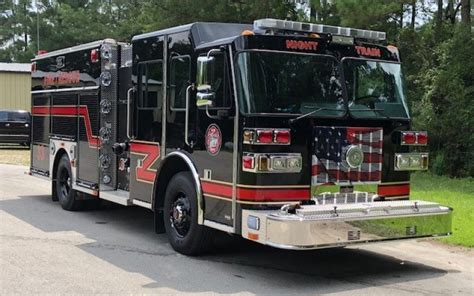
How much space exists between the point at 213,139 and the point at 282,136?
917 mm

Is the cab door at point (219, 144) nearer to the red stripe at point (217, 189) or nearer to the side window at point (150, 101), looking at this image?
the red stripe at point (217, 189)

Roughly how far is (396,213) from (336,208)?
2.42 feet

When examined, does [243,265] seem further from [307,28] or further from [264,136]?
[307,28]

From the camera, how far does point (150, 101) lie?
8.06m

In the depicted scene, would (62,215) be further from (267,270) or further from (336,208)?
(336,208)

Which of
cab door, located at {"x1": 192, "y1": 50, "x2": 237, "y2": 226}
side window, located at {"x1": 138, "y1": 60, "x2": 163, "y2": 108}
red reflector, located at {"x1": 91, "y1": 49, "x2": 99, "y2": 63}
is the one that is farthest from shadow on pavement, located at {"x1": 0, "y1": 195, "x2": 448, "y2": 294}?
red reflector, located at {"x1": 91, "y1": 49, "x2": 99, "y2": 63}

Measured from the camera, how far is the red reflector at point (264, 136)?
19.7ft

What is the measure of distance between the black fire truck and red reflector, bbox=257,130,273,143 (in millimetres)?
10

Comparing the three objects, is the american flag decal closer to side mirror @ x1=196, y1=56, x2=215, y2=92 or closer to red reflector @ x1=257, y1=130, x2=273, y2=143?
red reflector @ x1=257, y1=130, x2=273, y2=143

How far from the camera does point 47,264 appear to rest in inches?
265

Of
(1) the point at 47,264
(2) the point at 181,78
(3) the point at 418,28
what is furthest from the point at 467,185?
(1) the point at 47,264

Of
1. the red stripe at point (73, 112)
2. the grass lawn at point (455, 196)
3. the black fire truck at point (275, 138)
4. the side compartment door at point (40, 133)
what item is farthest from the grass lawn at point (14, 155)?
the black fire truck at point (275, 138)

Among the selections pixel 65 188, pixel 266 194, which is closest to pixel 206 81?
pixel 266 194

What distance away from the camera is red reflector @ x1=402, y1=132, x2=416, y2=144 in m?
7.00
